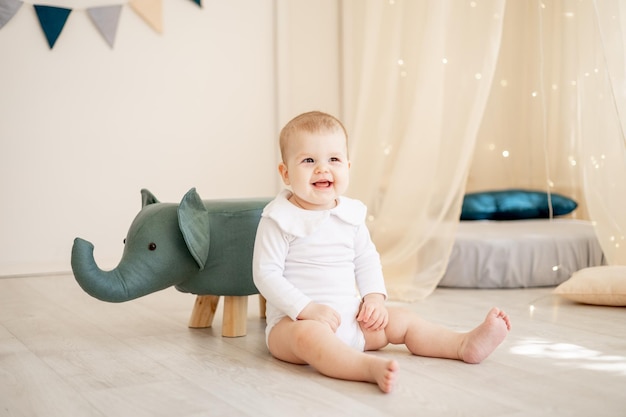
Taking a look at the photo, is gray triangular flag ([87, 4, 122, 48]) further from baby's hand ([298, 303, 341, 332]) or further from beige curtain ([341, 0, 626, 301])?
baby's hand ([298, 303, 341, 332])

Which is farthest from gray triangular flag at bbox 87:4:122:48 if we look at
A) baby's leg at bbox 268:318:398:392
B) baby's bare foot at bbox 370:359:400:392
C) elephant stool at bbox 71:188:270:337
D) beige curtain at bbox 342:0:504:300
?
baby's bare foot at bbox 370:359:400:392

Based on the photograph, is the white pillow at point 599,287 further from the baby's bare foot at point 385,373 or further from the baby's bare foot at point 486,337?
the baby's bare foot at point 385,373

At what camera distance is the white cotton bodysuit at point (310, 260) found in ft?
6.28

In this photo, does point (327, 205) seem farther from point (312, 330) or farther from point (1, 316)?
point (1, 316)

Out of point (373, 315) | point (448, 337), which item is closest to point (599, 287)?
point (448, 337)

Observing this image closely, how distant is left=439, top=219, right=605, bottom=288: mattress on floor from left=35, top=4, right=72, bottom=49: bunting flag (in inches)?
84.5

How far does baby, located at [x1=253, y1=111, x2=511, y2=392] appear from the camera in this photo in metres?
1.87

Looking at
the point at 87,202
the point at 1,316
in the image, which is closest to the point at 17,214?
the point at 87,202

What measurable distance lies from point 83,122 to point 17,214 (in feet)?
1.80

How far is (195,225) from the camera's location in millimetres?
2154

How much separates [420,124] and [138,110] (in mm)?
1665

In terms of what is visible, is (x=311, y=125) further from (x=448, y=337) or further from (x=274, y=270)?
(x=448, y=337)

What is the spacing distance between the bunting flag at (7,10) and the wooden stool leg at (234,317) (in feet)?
7.09

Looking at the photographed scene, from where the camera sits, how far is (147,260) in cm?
210
